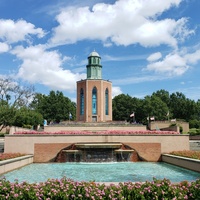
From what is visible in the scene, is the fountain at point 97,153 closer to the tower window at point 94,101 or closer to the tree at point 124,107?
the tower window at point 94,101

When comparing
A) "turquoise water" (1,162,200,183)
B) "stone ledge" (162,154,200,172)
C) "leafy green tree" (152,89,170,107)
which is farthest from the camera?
"leafy green tree" (152,89,170,107)

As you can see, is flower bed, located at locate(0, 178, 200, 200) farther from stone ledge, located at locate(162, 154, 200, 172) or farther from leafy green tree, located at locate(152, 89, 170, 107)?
leafy green tree, located at locate(152, 89, 170, 107)

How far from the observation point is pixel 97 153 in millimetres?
16562

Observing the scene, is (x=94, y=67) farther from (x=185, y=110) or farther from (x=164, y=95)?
(x=164, y=95)

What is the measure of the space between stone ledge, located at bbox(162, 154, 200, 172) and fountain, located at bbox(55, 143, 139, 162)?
97.4 inches

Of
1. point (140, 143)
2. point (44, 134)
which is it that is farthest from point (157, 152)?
point (44, 134)

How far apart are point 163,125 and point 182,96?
4613 centimetres

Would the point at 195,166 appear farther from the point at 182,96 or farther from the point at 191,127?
the point at 182,96

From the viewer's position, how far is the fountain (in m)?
16.4

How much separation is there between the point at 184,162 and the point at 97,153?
5.56 metres

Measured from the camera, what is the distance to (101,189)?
5645 millimetres

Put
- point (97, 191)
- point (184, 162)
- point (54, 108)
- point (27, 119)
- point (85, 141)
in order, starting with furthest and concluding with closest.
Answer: point (54, 108) < point (27, 119) < point (85, 141) < point (184, 162) < point (97, 191)

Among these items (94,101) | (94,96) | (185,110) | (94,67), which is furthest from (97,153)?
(185,110)

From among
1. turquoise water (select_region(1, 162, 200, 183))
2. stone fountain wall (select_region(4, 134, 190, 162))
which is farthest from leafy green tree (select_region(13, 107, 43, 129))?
turquoise water (select_region(1, 162, 200, 183))
